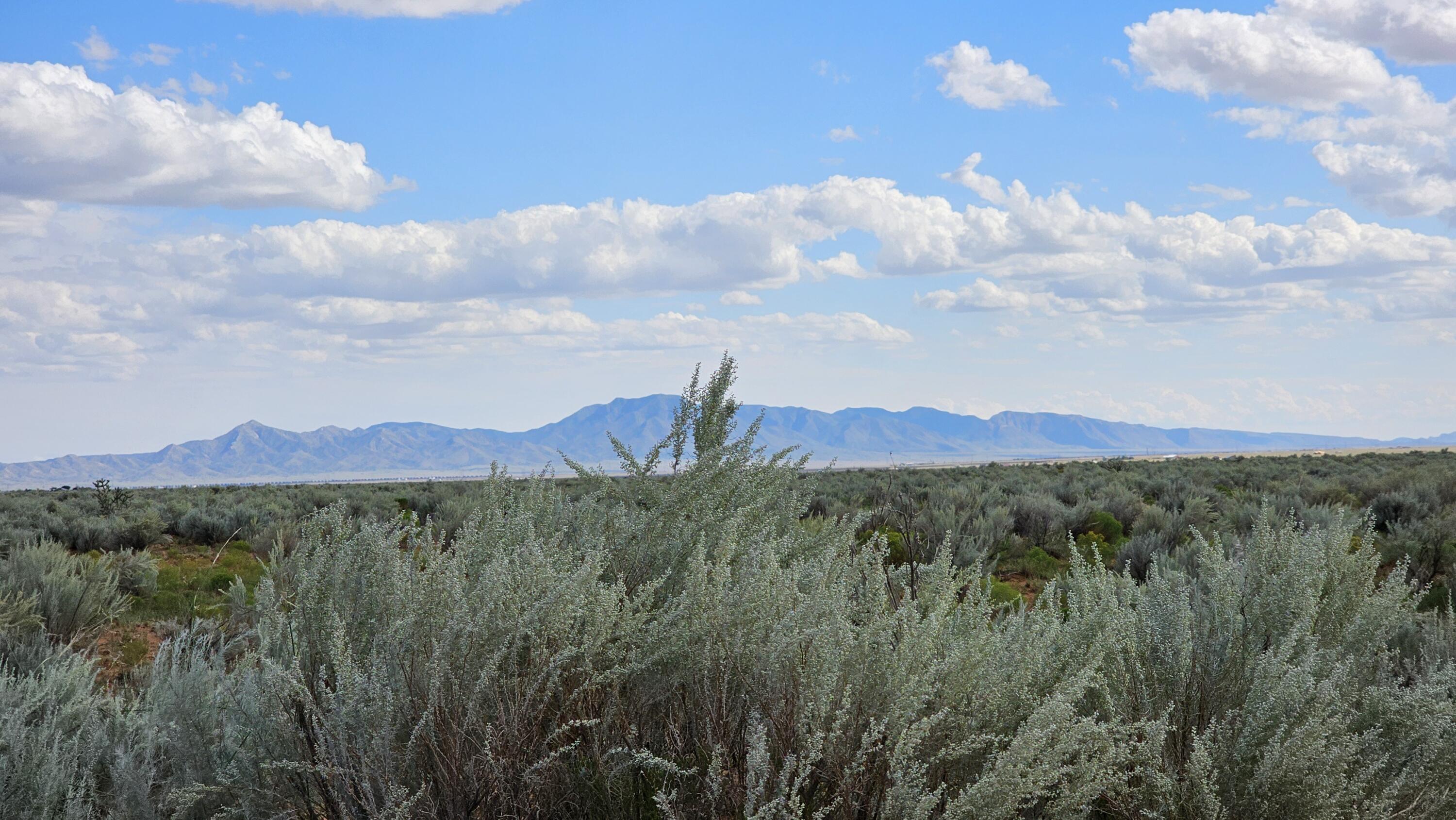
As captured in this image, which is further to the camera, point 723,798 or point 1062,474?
point 1062,474

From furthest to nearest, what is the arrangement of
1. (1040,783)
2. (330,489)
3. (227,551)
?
1. (330,489)
2. (227,551)
3. (1040,783)

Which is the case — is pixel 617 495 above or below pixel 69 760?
above

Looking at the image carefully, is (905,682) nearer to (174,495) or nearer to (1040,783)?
(1040,783)

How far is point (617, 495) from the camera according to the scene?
577 centimetres

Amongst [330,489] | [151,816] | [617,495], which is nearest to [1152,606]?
[617,495]


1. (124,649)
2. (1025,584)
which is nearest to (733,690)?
(124,649)

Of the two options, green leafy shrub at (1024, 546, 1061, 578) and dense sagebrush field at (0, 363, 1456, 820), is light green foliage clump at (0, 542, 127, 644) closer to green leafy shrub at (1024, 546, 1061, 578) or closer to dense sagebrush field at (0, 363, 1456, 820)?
dense sagebrush field at (0, 363, 1456, 820)

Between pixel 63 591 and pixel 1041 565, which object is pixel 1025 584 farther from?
pixel 63 591

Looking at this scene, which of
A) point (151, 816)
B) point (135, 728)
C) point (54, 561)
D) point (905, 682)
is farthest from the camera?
point (54, 561)

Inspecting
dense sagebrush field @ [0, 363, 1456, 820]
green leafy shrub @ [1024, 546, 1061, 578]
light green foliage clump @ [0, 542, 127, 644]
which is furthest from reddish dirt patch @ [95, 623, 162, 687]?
green leafy shrub @ [1024, 546, 1061, 578]

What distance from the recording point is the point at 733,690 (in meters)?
3.37

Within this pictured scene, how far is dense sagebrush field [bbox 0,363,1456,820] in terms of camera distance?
2.99 meters

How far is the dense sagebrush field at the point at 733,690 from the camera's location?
2.99 meters

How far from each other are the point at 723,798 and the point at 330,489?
29.3m
